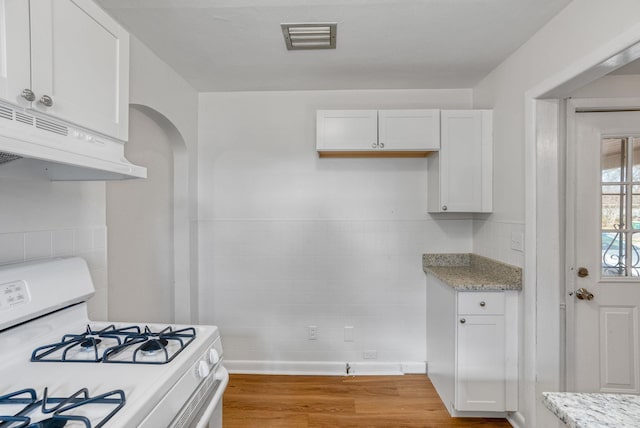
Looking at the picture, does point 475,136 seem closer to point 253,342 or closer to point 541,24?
point 541,24

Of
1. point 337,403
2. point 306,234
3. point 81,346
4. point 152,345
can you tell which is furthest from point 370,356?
point 81,346

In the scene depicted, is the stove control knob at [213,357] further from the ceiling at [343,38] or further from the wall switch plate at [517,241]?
the wall switch plate at [517,241]

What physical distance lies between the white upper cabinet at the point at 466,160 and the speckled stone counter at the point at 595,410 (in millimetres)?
1712

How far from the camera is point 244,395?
2.31 m

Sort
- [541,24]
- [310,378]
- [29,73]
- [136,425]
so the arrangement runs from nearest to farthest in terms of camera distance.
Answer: [136,425] < [29,73] < [541,24] < [310,378]

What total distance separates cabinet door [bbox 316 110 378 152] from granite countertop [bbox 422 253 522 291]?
1.11 meters

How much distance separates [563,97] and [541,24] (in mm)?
435

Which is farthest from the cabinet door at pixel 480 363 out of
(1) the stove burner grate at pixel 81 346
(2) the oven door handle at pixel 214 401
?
(1) the stove burner grate at pixel 81 346

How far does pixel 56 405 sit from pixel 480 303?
2.11 meters

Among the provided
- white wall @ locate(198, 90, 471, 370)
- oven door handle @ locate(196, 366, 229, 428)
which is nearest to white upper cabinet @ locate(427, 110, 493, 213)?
white wall @ locate(198, 90, 471, 370)

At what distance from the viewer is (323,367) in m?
2.61

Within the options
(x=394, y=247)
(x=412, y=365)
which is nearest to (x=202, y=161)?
(x=394, y=247)

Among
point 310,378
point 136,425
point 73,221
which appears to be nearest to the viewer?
point 136,425

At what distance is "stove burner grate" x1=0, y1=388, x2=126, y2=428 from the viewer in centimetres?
66
